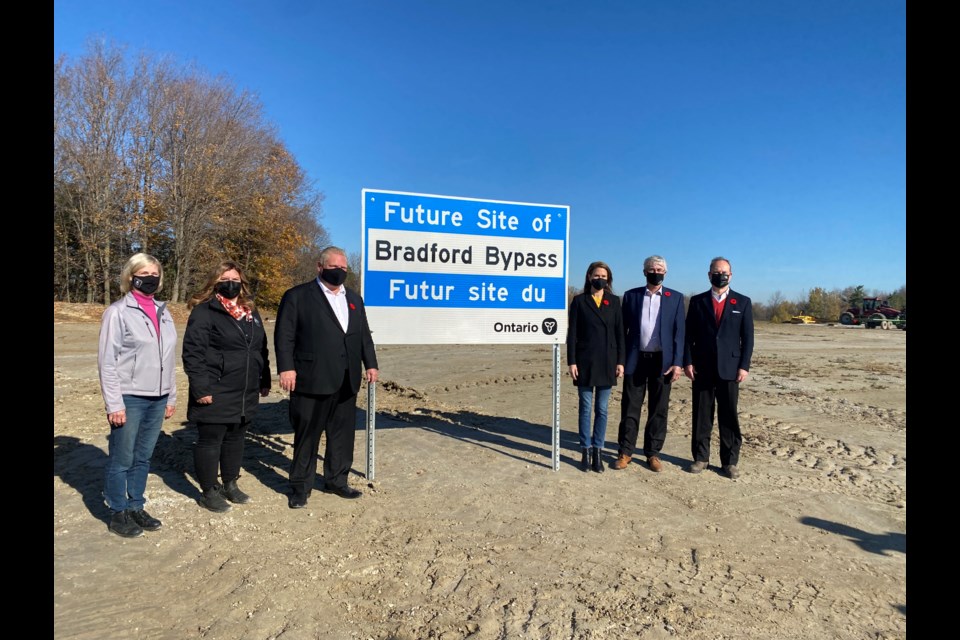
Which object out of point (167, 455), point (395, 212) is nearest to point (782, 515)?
point (395, 212)

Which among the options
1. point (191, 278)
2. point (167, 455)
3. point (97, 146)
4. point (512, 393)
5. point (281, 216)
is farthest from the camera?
point (281, 216)

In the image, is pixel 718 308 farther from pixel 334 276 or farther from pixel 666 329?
pixel 334 276

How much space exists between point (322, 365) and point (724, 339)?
425cm

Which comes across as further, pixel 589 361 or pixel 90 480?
pixel 589 361

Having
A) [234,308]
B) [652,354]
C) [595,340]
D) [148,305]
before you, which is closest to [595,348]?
[595,340]

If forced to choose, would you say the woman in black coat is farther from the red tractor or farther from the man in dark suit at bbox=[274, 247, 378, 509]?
the red tractor

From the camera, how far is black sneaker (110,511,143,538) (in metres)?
4.05

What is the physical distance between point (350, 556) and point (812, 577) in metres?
3.22

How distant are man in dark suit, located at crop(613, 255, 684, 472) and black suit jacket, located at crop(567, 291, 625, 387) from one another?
→ 212mm

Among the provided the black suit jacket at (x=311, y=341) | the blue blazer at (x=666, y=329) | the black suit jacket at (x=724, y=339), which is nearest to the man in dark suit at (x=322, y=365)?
the black suit jacket at (x=311, y=341)

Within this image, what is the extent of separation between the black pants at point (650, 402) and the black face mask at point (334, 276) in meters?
3.27

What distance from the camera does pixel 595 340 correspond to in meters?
5.78
